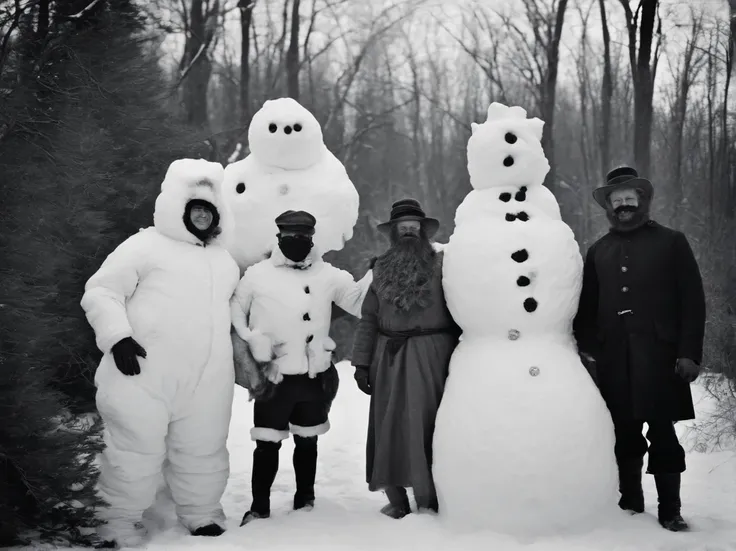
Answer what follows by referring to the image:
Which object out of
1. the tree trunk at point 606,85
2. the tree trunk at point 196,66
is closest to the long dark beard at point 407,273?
the tree trunk at point 196,66

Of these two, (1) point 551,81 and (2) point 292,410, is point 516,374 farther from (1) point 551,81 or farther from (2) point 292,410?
(1) point 551,81

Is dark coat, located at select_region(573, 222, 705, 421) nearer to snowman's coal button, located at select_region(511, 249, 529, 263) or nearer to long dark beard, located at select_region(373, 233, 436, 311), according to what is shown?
snowman's coal button, located at select_region(511, 249, 529, 263)

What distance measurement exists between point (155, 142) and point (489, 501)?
4.64 meters

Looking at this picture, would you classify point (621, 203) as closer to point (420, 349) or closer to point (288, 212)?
point (420, 349)

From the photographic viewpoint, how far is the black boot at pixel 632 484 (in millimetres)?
3918

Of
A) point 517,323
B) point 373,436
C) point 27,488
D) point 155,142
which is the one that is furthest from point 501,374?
point 155,142

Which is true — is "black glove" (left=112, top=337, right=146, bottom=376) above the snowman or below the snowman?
below

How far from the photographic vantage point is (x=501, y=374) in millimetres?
3641

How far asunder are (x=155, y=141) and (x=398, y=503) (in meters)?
4.18

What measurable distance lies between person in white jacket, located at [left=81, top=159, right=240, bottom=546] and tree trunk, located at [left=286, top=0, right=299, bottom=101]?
924cm

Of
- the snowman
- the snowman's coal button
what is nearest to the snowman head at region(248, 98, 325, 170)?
the snowman

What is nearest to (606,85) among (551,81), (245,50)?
(551,81)

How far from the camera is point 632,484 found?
155 inches

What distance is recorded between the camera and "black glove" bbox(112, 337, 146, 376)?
3527 mm
